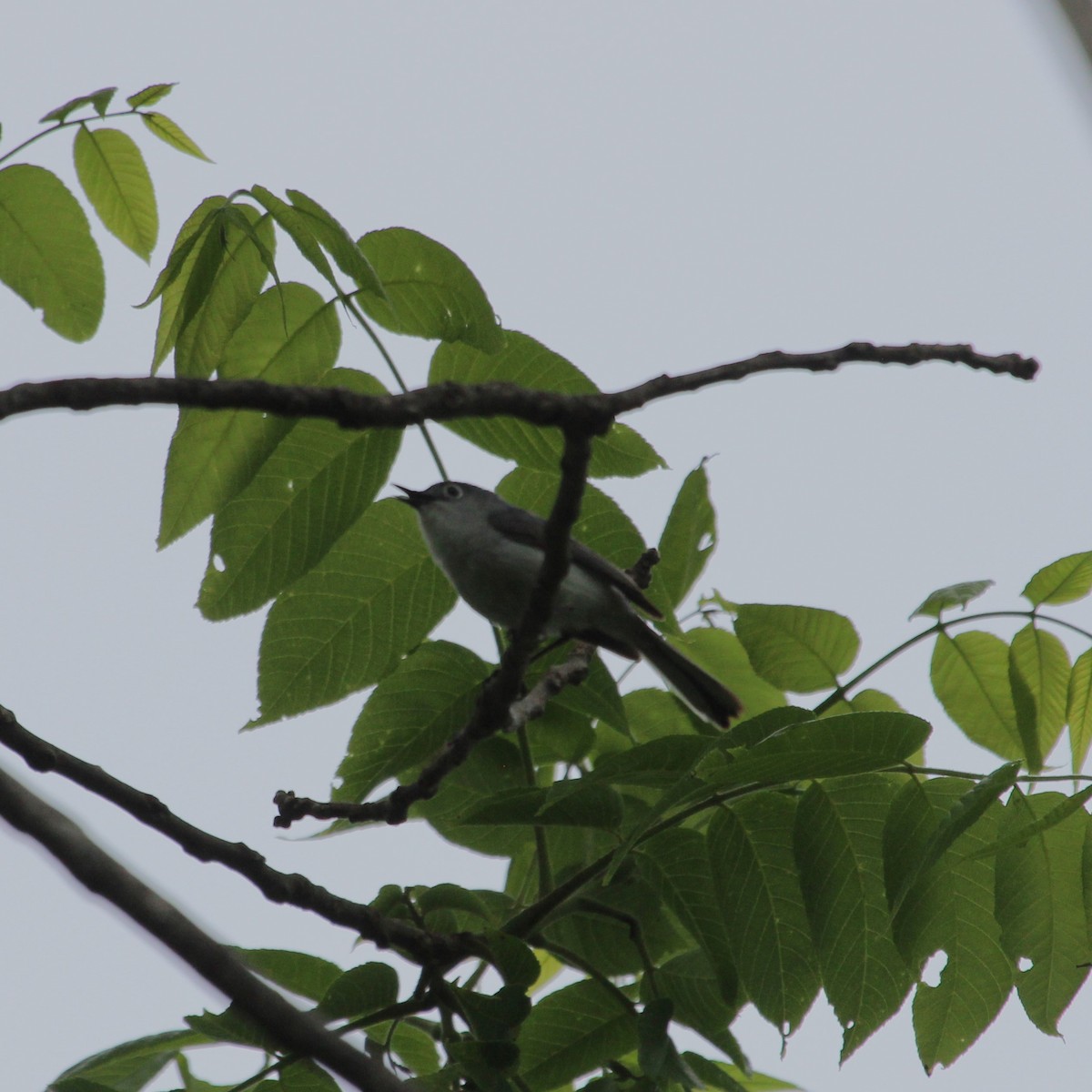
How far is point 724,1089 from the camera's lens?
2.79 meters

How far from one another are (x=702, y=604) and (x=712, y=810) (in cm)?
105

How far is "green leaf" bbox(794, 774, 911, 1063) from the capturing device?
8.99 ft

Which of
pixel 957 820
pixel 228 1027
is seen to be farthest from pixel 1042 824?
pixel 228 1027

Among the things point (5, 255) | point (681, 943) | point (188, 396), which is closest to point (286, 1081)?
point (681, 943)

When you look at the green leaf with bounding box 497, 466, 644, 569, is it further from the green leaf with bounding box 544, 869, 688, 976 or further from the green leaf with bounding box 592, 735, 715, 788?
the green leaf with bounding box 592, 735, 715, 788

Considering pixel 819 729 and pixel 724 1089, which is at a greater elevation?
pixel 819 729

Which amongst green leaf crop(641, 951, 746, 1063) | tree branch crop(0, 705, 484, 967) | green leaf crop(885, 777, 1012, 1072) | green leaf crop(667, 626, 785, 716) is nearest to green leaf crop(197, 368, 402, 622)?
tree branch crop(0, 705, 484, 967)

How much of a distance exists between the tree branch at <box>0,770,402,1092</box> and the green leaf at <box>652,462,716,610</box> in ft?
5.84

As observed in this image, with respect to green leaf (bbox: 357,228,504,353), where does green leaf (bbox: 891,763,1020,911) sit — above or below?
below

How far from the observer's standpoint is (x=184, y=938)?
73.3 inches

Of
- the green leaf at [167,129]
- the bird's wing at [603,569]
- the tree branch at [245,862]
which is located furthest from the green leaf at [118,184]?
the tree branch at [245,862]

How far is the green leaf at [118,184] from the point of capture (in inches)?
133

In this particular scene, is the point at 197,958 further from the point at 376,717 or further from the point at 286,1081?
the point at 376,717

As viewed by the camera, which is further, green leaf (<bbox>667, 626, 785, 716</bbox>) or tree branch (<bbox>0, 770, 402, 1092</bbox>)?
green leaf (<bbox>667, 626, 785, 716</bbox>)
